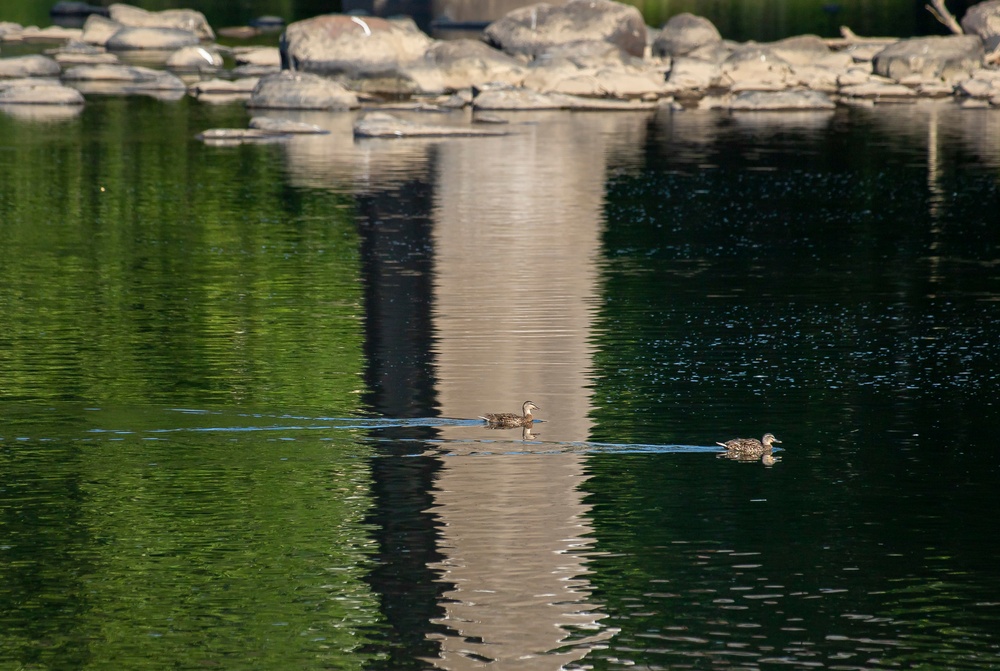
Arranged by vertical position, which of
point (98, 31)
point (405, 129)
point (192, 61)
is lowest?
point (405, 129)

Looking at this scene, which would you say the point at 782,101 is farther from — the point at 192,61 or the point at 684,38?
the point at 192,61

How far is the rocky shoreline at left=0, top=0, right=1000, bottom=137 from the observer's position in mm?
59000

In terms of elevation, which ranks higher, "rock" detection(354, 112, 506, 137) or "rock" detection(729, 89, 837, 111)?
"rock" detection(729, 89, 837, 111)

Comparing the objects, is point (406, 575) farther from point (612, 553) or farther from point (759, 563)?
point (759, 563)

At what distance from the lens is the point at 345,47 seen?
5978cm

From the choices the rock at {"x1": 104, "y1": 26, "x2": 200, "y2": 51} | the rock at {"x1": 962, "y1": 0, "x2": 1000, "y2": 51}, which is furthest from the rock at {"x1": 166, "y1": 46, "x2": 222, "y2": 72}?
the rock at {"x1": 962, "y1": 0, "x2": 1000, "y2": 51}

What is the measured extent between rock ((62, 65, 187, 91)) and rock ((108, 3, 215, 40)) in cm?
1580

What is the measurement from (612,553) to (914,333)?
33.5 ft

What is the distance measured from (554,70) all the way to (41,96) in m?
18.1

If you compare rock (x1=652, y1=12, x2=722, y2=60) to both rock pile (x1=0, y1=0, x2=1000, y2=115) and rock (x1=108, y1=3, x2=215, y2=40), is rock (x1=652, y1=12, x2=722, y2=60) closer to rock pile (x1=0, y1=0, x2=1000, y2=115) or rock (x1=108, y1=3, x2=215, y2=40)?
rock pile (x1=0, y1=0, x2=1000, y2=115)

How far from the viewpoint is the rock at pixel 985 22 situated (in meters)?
68.4

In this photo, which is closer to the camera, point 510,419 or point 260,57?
point 510,419

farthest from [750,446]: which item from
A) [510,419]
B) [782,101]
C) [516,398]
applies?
[782,101]

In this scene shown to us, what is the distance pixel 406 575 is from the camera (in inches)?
582
